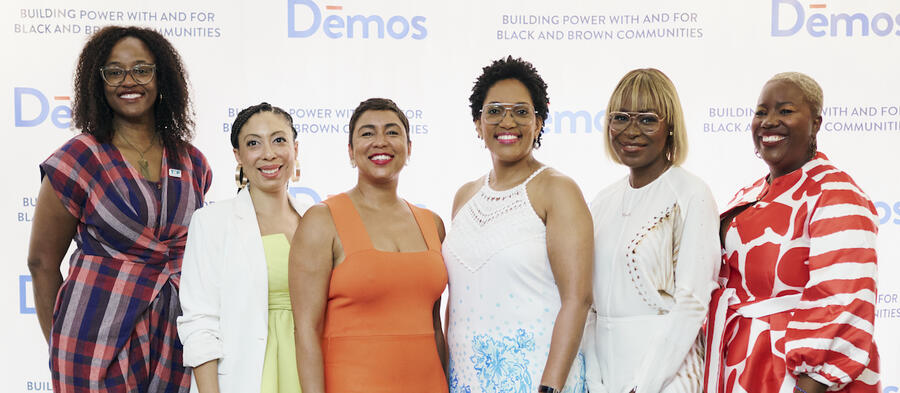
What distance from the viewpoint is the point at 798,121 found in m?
2.44

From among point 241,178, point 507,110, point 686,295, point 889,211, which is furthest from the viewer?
point 889,211

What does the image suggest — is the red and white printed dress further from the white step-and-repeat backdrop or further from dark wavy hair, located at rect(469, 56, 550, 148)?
the white step-and-repeat backdrop

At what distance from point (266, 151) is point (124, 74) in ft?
1.98

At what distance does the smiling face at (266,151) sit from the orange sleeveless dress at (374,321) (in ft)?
1.02

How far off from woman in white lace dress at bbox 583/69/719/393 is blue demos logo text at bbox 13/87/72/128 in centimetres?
353

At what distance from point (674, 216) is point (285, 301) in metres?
1.30

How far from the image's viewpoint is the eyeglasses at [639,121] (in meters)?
2.45

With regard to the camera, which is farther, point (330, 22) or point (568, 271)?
point (330, 22)

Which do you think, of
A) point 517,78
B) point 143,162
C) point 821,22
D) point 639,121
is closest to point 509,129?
point 517,78

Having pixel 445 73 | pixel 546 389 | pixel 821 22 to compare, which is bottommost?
pixel 546 389

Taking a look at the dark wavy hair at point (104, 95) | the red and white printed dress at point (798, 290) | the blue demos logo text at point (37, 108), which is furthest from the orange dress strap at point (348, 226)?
the blue demos logo text at point (37, 108)

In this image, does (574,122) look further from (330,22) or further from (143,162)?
(143,162)

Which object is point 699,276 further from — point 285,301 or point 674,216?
point 285,301

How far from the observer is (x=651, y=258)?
2338mm
